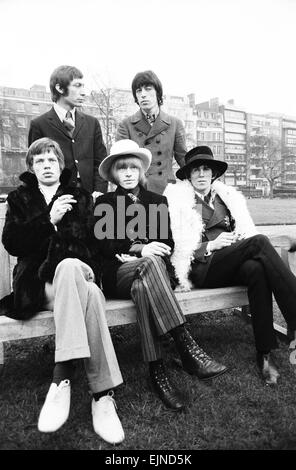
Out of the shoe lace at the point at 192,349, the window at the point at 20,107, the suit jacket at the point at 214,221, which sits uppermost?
the window at the point at 20,107

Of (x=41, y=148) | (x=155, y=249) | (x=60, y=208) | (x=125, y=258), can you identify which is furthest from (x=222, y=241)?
(x=41, y=148)

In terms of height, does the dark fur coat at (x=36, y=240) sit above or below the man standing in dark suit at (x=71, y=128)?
below

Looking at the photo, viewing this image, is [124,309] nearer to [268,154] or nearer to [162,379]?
[162,379]

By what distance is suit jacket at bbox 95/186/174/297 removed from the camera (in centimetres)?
284

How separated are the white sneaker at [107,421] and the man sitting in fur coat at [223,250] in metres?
1.05

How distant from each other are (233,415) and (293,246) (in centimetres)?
148

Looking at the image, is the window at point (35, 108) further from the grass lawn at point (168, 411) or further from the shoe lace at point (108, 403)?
the shoe lace at point (108, 403)

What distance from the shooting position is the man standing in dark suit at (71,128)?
3.50 metres

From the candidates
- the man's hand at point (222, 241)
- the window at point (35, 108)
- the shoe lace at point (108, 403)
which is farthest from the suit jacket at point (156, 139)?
the window at point (35, 108)

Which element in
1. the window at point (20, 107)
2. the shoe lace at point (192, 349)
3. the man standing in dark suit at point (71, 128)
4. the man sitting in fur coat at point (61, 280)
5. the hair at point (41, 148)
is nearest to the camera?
the man sitting in fur coat at point (61, 280)

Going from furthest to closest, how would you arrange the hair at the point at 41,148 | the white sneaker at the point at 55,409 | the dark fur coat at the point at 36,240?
the hair at the point at 41,148, the dark fur coat at the point at 36,240, the white sneaker at the point at 55,409

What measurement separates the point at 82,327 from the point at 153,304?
1.55 ft

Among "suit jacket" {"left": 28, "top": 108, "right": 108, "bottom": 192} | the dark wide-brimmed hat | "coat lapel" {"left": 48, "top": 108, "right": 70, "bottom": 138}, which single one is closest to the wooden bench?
the dark wide-brimmed hat

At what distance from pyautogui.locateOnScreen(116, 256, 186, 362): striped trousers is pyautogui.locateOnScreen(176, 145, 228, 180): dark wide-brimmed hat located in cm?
97
